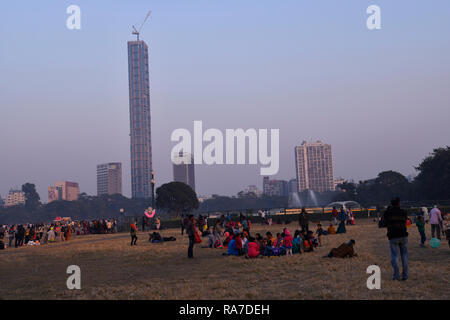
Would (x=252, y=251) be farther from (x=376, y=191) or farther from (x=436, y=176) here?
(x=376, y=191)

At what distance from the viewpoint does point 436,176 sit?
75.0 meters

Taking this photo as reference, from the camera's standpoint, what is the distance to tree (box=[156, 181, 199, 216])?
119450mm

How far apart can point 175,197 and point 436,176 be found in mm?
65470

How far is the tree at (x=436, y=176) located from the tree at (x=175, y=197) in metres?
59.4

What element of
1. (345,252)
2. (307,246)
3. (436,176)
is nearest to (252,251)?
(307,246)

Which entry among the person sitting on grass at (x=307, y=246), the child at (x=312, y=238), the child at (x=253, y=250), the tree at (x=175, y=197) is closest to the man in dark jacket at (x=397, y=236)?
the child at (x=253, y=250)

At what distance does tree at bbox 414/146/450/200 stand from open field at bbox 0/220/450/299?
5718 centimetres

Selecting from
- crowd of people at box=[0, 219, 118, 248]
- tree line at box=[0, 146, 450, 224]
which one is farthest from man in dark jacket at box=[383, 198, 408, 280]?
tree line at box=[0, 146, 450, 224]

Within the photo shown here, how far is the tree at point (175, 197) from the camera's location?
392 feet

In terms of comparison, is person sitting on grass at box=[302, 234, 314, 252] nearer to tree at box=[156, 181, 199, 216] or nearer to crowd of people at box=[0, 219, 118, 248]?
crowd of people at box=[0, 219, 118, 248]

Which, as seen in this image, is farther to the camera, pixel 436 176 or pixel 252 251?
pixel 436 176

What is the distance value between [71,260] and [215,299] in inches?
510

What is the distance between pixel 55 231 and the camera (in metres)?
38.3
